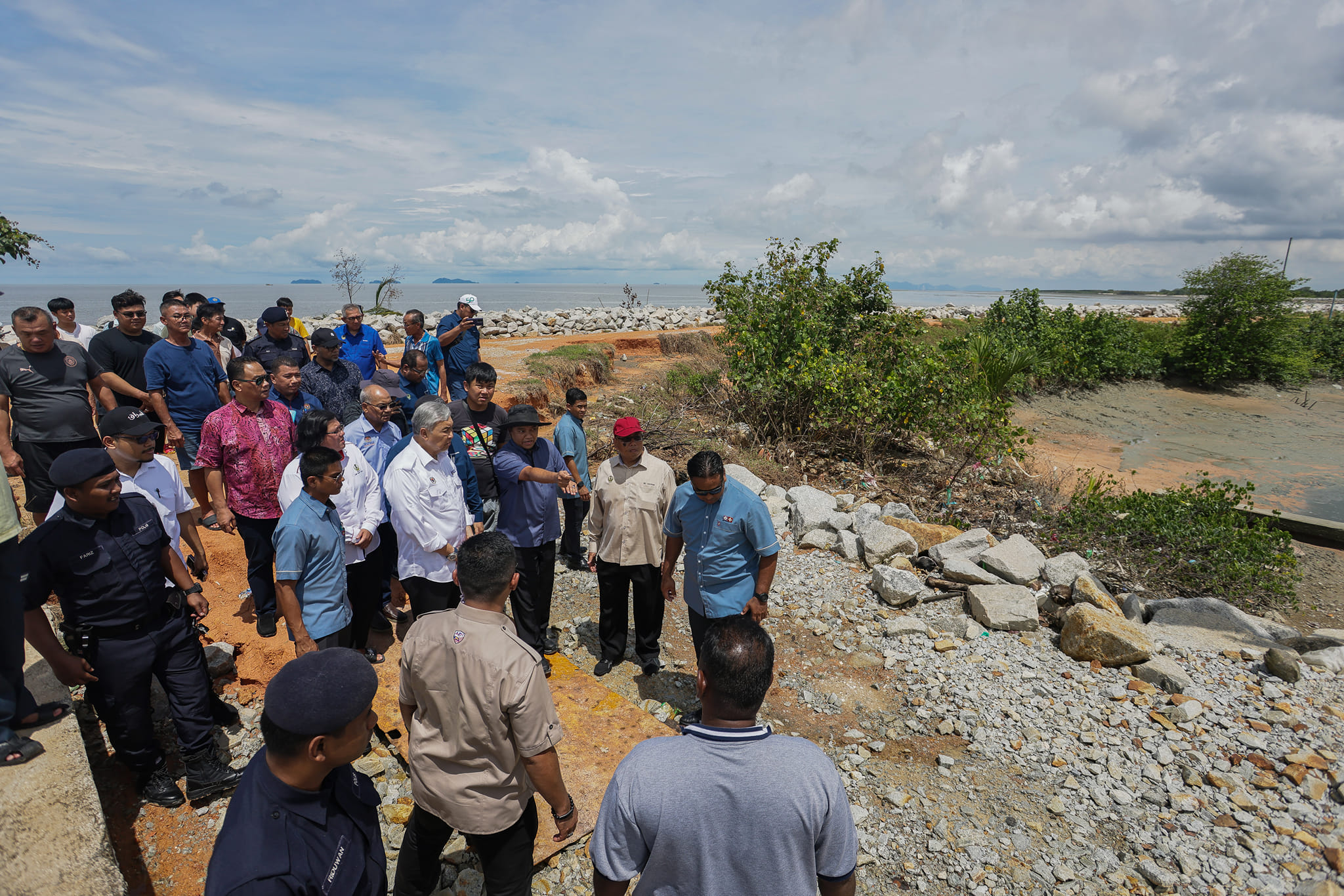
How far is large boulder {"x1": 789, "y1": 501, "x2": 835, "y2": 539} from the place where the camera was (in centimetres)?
715

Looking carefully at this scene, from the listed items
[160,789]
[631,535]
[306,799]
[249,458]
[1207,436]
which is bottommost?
[1207,436]

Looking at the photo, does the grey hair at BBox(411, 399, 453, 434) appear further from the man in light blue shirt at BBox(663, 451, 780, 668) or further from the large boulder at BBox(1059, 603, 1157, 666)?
the large boulder at BBox(1059, 603, 1157, 666)

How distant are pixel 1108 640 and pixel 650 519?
11.8 ft

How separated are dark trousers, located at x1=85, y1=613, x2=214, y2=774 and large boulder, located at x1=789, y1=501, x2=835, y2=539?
544cm

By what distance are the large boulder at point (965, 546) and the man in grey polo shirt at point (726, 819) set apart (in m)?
5.04

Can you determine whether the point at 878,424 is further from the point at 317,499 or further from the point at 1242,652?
the point at 317,499

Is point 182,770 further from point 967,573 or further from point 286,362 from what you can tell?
point 967,573

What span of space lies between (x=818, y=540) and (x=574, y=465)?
9.58 ft

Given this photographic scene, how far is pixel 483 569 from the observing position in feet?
7.63

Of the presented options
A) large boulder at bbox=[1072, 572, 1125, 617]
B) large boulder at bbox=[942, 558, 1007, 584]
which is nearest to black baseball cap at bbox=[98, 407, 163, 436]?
large boulder at bbox=[942, 558, 1007, 584]

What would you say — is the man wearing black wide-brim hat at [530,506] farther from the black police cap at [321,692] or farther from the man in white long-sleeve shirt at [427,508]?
the black police cap at [321,692]

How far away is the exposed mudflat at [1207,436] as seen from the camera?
1395 centimetres

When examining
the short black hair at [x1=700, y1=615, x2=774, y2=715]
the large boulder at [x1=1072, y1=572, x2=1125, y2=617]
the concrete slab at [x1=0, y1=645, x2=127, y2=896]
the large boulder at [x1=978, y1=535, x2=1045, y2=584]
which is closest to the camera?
the short black hair at [x1=700, y1=615, x2=774, y2=715]

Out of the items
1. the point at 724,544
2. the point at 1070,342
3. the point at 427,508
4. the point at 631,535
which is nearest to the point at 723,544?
the point at 724,544
